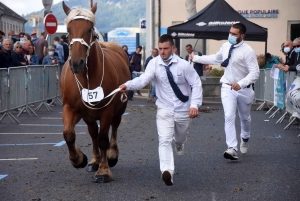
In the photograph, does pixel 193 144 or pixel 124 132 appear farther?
pixel 124 132

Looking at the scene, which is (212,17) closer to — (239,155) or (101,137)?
(239,155)

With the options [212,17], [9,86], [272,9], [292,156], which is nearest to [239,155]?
[292,156]

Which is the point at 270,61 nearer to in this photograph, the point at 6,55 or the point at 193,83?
the point at 6,55

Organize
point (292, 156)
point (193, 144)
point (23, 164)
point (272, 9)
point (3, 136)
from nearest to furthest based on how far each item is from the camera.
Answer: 1. point (23, 164)
2. point (292, 156)
3. point (193, 144)
4. point (3, 136)
5. point (272, 9)

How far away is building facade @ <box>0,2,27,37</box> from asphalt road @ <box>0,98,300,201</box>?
54.5 m

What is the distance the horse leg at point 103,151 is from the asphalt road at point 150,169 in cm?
15

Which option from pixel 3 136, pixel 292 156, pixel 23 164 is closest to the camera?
pixel 23 164

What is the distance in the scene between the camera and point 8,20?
78.2 m

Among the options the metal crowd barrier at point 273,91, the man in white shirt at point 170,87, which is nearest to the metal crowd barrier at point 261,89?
the metal crowd barrier at point 273,91

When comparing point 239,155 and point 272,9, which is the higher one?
point 272,9

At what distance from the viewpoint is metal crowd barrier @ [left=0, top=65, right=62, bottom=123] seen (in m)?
16.3

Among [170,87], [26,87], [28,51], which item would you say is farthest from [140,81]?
[28,51]

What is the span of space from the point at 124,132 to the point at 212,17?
9.76 m

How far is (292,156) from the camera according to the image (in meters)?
11.1
